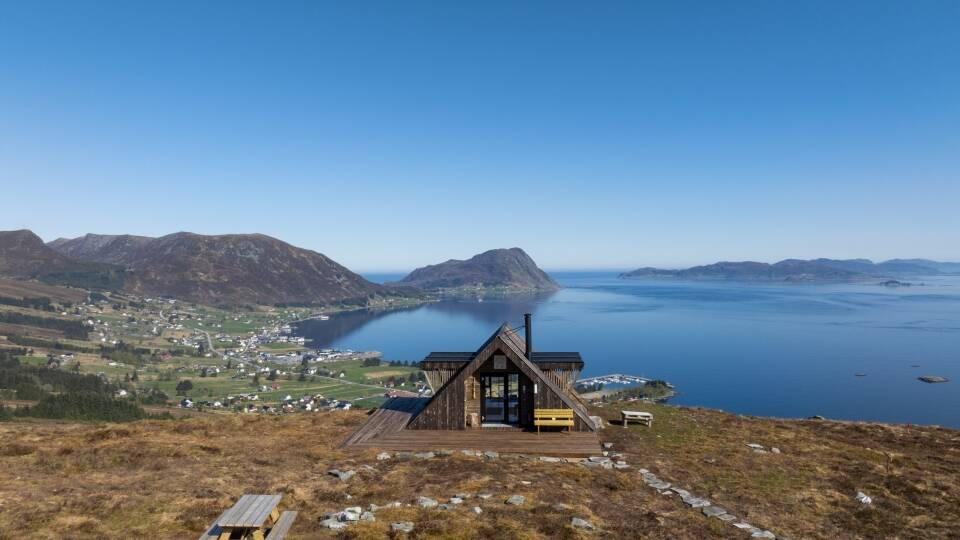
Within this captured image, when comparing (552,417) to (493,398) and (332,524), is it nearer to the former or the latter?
(493,398)

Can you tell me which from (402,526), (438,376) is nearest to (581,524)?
(402,526)

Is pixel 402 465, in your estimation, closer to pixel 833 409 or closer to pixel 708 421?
pixel 708 421

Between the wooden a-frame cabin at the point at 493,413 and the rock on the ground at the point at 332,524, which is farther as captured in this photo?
the wooden a-frame cabin at the point at 493,413

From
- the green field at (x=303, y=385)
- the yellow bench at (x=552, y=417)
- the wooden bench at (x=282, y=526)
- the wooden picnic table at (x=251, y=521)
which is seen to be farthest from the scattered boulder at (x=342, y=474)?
the green field at (x=303, y=385)

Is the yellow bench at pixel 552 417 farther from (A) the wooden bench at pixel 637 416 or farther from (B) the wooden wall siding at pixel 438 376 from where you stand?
(B) the wooden wall siding at pixel 438 376

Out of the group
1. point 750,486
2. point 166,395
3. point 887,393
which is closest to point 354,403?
point 166,395

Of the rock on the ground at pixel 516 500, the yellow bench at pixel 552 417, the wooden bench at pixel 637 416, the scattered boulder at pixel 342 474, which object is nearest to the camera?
the rock on the ground at pixel 516 500

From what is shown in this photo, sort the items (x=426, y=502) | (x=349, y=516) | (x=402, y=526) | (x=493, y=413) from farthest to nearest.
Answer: (x=493, y=413), (x=426, y=502), (x=349, y=516), (x=402, y=526)
